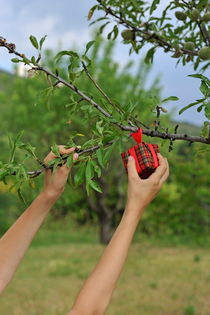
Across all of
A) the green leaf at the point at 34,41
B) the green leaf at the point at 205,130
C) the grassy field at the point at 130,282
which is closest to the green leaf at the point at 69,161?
the green leaf at the point at 34,41

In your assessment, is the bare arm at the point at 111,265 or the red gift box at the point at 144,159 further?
the red gift box at the point at 144,159

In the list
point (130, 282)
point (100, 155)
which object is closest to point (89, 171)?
point (100, 155)

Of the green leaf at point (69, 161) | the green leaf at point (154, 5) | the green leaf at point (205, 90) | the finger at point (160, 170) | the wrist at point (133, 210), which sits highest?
the green leaf at point (154, 5)

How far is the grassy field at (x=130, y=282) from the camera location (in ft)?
27.1

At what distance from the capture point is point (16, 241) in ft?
7.14

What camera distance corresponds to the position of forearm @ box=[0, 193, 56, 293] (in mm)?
2166

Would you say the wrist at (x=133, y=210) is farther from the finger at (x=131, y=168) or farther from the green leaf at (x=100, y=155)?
the green leaf at (x=100, y=155)

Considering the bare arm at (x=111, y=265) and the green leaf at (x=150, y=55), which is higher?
the green leaf at (x=150, y=55)

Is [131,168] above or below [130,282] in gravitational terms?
above

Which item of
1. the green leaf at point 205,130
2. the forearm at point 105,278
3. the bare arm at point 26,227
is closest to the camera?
the forearm at point 105,278

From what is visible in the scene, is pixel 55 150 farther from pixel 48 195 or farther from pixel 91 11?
pixel 91 11

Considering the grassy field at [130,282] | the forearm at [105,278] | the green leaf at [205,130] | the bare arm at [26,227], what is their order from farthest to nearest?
the grassy field at [130,282] → the green leaf at [205,130] → the bare arm at [26,227] → the forearm at [105,278]

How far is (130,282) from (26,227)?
27.8 feet

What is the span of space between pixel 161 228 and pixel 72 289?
675cm
